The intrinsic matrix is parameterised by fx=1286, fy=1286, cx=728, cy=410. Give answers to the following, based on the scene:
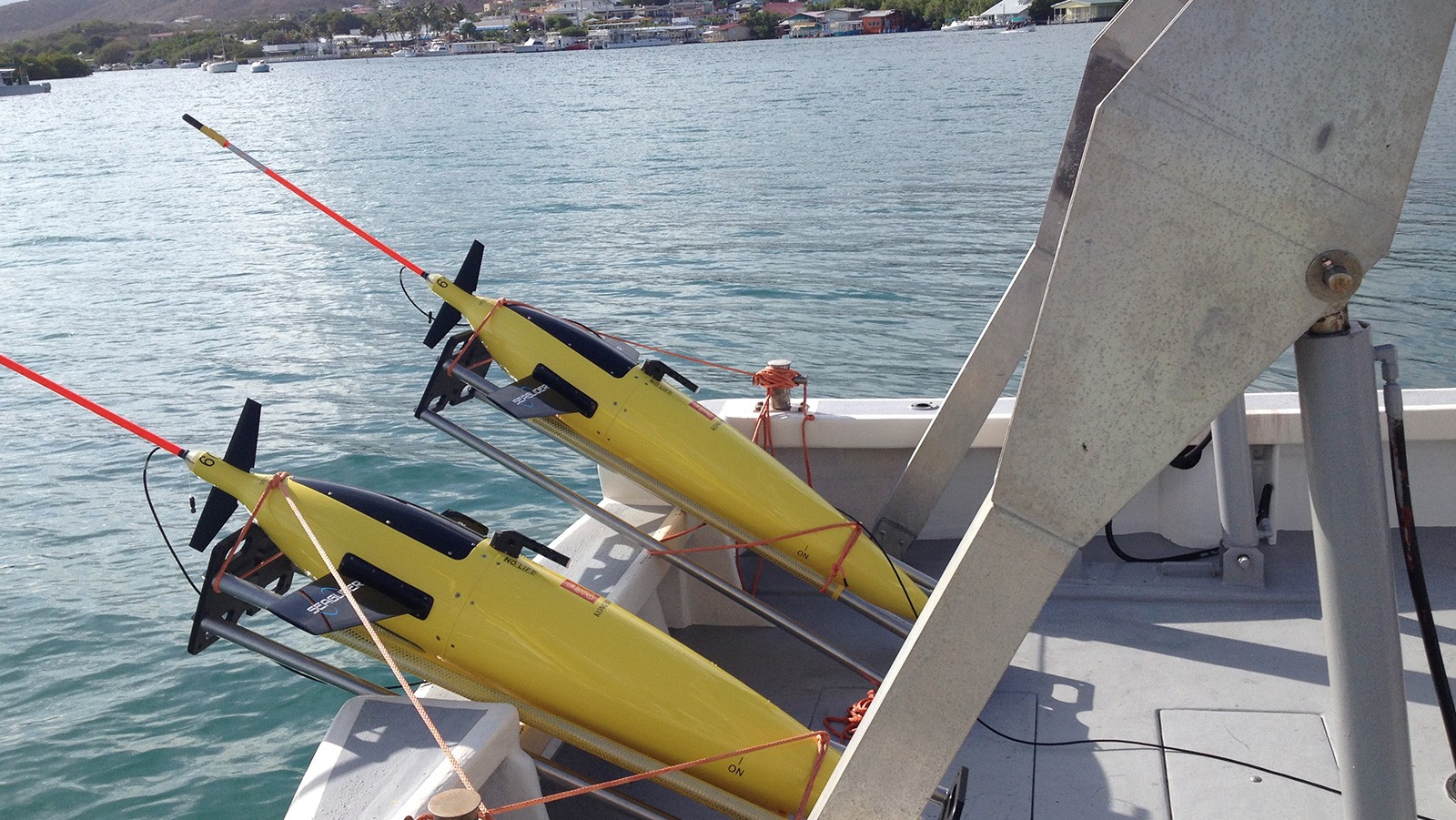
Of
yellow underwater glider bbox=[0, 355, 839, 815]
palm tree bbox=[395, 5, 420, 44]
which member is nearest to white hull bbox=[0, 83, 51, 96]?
palm tree bbox=[395, 5, 420, 44]

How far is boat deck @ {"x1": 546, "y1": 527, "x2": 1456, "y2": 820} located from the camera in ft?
10.2

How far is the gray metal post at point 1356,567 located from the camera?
1743mm

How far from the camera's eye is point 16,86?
85.1m

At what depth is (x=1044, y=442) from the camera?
→ 5.21 feet

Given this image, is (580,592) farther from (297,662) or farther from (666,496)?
(666,496)

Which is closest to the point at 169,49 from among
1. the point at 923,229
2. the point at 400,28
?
the point at 400,28

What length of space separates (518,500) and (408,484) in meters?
0.94

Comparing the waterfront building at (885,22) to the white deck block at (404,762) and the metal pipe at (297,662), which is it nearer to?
the metal pipe at (297,662)

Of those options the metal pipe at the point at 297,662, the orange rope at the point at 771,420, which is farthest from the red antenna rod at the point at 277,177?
the metal pipe at the point at 297,662

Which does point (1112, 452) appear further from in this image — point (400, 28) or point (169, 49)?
point (400, 28)

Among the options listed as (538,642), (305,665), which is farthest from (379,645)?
(538,642)

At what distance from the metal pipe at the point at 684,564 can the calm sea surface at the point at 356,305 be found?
207 centimetres

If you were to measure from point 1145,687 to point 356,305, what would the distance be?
1233 cm

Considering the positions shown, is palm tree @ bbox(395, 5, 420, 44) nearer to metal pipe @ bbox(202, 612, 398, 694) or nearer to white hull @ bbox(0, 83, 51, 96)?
white hull @ bbox(0, 83, 51, 96)
